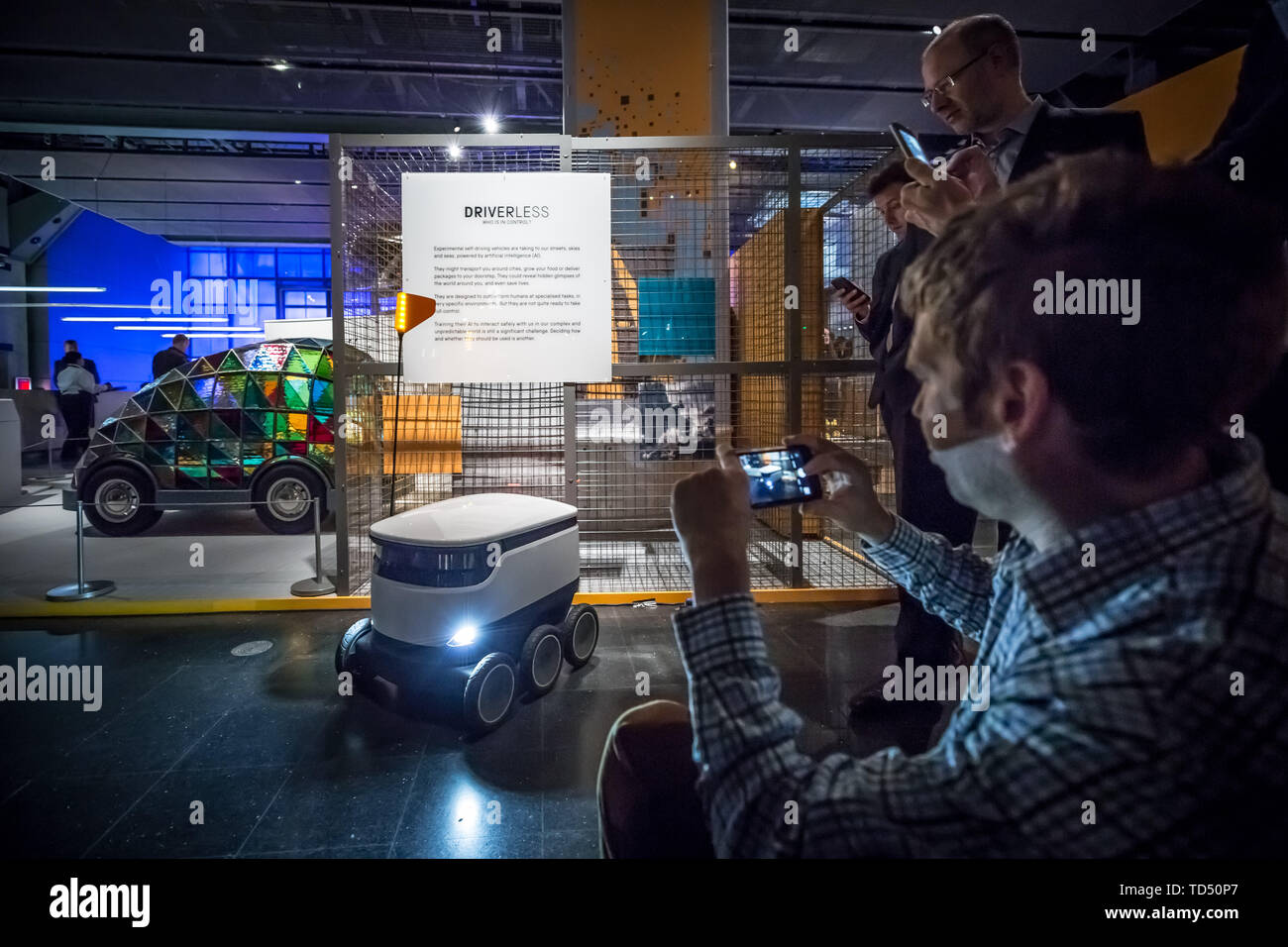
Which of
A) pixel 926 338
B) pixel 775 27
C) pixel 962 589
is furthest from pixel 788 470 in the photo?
pixel 775 27

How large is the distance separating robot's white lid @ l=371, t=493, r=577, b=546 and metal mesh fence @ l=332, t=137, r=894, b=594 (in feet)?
0.59

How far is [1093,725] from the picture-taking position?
24.0 inches

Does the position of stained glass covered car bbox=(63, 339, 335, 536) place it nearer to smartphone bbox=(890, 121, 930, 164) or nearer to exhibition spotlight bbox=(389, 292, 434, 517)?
exhibition spotlight bbox=(389, 292, 434, 517)

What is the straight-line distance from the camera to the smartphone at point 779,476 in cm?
86

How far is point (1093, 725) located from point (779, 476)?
441 mm

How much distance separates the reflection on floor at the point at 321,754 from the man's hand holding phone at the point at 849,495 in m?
0.27

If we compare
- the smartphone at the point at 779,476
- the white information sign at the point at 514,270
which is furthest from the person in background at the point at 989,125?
the white information sign at the point at 514,270

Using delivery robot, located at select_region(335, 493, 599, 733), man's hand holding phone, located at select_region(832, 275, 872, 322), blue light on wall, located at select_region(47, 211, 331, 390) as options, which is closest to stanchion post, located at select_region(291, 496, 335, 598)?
delivery robot, located at select_region(335, 493, 599, 733)

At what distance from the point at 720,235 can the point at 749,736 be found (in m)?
1.57

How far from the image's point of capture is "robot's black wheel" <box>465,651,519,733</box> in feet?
5.57

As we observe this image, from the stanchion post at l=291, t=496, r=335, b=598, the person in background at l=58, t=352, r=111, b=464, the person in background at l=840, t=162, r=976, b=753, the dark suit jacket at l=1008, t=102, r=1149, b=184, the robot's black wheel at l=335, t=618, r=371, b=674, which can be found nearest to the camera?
the dark suit jacket at l=1008, t=102, r=1149, b=184

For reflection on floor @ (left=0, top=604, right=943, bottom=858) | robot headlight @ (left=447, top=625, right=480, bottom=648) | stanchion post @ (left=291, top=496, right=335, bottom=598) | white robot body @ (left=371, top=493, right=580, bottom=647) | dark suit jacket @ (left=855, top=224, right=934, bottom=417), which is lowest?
reflection on floor @ (left=0, top=604, right=943, bottom=858)

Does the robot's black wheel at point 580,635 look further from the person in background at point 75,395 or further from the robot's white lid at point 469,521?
the person in background at point 75,395

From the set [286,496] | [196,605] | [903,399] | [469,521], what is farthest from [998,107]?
[286,496]
